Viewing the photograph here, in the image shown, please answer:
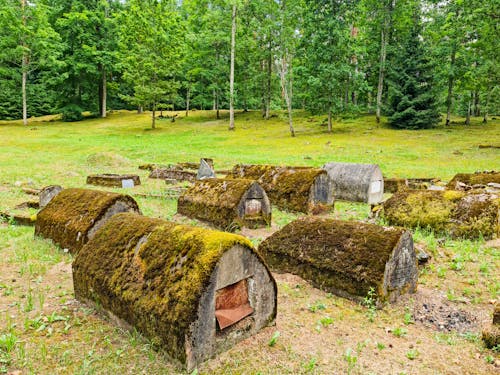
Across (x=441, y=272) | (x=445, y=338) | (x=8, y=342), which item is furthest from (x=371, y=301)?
(x=8, y=342)

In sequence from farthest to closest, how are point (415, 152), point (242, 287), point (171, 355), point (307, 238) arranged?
point (415, 152) → point (307, 238) → point (242, 287) → point (171, 355)

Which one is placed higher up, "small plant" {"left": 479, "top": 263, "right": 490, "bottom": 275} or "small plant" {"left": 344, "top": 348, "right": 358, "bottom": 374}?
"small plant" {"left": 479, "top": 263, "right": 490, "bottom": 275}

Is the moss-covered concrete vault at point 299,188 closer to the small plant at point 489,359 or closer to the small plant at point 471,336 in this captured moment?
the small plant at point 471,336

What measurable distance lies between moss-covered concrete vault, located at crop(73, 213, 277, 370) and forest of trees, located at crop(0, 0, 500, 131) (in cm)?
2614

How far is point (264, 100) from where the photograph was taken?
43594 mm

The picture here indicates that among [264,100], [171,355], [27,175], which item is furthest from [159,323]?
[264,100]

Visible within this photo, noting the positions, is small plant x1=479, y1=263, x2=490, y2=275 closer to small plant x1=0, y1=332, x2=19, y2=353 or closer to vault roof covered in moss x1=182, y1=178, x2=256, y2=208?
vault roof covered in moss x1=182, y1=178, x2=256, y2=208

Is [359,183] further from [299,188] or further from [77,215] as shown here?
[77,215]

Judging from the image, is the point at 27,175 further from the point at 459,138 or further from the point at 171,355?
the point at 459,138

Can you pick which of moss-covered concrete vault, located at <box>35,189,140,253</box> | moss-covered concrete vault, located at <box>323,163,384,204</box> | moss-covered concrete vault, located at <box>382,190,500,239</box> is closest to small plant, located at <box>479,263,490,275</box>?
moss-covered concrete vault, located at <box>382,190,500,239</box>

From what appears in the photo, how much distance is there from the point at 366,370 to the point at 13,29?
146 feet

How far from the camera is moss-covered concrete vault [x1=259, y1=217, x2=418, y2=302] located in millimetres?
5133

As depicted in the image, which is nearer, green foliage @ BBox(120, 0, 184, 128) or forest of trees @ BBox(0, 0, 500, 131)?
forest of trees @ BBox(0, 0, 500, 131)

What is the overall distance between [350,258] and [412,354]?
1669 mm
